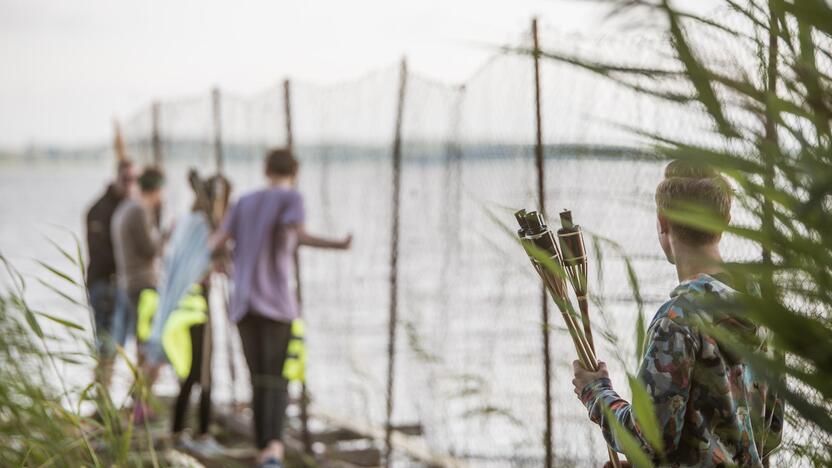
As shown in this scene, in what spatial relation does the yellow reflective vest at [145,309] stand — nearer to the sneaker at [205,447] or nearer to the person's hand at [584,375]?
the sneaker at [205,447]

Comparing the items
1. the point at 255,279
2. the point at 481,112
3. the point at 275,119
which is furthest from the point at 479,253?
the point at 275,119

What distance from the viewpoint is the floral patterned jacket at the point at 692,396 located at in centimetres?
211

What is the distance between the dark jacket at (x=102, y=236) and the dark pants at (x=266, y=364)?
7.90 feet

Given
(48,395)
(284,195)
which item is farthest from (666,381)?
(284,195)

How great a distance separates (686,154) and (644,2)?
0.13 meters

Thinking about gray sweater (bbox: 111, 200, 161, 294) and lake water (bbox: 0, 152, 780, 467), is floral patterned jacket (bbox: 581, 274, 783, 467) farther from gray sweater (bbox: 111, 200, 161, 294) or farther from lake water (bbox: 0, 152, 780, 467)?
gray sweater (bbox: 111, 200, 161, 294)

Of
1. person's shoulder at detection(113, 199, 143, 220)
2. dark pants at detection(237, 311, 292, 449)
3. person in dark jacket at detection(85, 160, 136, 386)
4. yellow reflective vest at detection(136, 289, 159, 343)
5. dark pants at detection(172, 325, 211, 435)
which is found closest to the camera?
dark pants at detection(237, 311, 292, 449)

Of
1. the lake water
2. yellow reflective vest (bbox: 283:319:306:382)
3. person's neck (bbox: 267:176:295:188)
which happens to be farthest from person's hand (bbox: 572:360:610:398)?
yellow reflective vest (bbox: 283:319:306:382)

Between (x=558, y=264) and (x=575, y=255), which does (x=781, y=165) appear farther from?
(x=575, y=255)

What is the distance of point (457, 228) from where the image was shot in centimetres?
559

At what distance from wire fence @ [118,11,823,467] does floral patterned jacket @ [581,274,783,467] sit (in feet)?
0.44

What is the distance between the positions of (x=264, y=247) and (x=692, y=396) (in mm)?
3940

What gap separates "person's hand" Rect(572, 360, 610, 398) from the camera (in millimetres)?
2108

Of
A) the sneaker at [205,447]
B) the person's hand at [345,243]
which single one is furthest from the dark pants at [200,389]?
the person's hand at [345,243]
